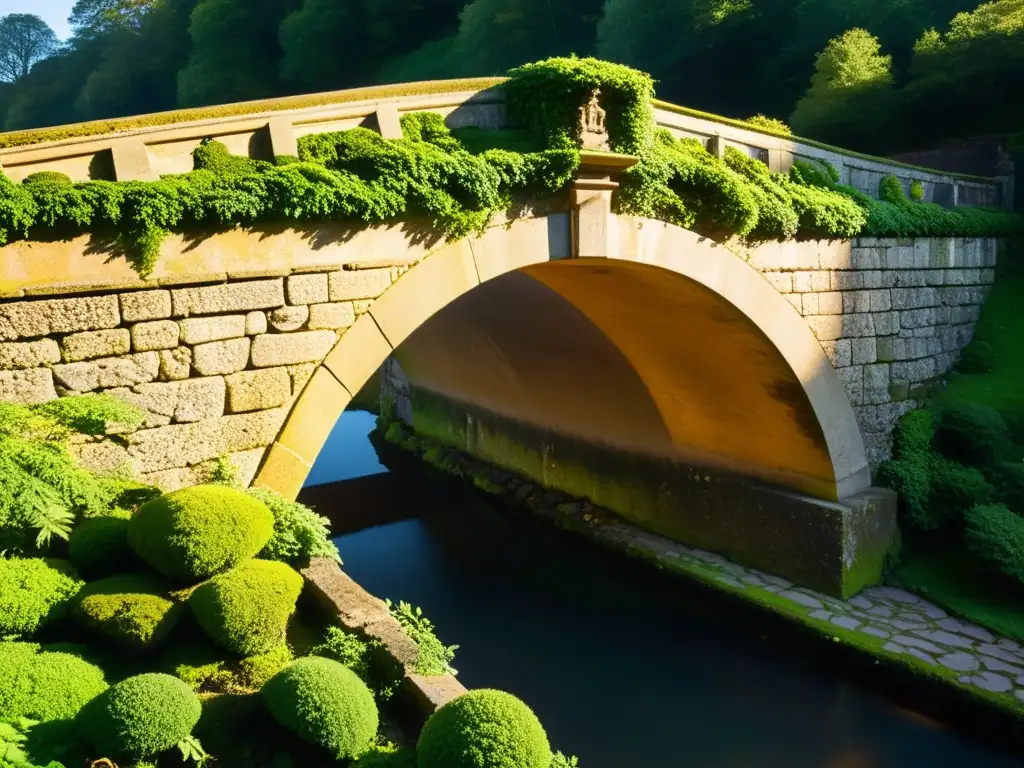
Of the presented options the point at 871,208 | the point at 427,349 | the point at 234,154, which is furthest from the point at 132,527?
the point at 427,349

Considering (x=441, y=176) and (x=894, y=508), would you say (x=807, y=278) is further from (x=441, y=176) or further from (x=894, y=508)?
(x=441, y=176)

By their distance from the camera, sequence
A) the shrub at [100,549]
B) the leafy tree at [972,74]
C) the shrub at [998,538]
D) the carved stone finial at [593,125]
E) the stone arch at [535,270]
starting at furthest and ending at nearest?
the leafy tree at [972,74] < the shrub at [998,538] < the carved stone finial at [593,125] < the stone arch at [535,270] < the shrub at [100,549]

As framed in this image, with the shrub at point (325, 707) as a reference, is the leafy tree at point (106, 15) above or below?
above

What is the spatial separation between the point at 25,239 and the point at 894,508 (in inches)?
325

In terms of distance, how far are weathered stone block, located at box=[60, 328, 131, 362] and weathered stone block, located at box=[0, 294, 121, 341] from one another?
4cm

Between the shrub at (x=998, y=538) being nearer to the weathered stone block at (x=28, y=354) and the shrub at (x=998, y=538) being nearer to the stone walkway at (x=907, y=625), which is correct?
the stone walkway at (x=907, y=625)

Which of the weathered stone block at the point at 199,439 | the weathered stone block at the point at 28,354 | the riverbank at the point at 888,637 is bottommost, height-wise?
the riverbank at the point at 888,637

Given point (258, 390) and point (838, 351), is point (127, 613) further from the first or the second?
point (838, 351)

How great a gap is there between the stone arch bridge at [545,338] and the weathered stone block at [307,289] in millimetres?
14

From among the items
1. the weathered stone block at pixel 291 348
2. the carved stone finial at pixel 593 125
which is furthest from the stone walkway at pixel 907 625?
the weathered stone block at pixel 291 348

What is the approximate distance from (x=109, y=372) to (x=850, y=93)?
42.7 ft

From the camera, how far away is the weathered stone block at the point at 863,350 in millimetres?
8969

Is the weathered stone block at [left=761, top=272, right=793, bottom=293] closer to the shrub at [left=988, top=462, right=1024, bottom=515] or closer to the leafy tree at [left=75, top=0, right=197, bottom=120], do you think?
the shrub at [left=988, top=462, right=1024, bottom=515]

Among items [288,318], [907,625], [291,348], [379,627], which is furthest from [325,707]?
[907,625]
